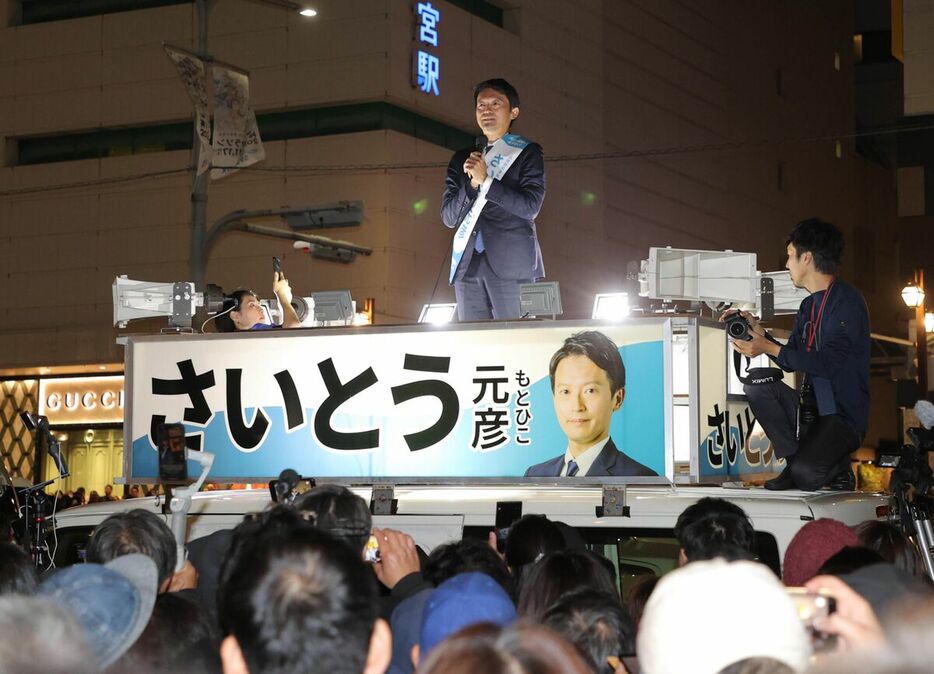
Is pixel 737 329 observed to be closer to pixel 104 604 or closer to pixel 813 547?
pixel 813 547

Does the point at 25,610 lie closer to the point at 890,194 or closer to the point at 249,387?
the point at 249,387

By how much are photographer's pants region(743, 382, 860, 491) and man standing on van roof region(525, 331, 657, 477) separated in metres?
0.91

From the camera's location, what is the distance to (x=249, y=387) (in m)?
7.25

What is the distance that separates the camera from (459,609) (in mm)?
3404

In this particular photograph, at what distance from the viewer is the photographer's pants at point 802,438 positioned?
686 centimetres

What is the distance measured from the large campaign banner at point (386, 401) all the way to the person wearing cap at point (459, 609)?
303 cm

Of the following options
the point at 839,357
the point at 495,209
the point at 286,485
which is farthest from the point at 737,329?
the point at 286,485

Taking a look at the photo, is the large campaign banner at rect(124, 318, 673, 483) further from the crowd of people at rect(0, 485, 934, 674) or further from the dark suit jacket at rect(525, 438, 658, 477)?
the crowd of people at rect(0, 485, 934, 674)

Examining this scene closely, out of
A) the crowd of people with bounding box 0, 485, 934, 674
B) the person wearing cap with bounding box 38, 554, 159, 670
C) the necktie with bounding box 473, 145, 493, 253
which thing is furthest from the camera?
the necktie with bounding box 473, 145, 493, 253

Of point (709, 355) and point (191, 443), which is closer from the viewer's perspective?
point (709, 355)

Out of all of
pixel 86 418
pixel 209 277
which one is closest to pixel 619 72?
pixel 209 277

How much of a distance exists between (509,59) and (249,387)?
67.5 ft

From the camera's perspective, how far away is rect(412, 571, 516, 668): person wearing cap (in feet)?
11.0

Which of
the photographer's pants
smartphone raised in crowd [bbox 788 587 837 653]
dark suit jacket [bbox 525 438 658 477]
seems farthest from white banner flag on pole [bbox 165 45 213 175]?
smartphone raised in crowd [bbox 788 587 837 653]
